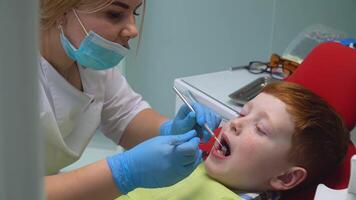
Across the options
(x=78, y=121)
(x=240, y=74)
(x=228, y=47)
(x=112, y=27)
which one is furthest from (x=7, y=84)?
(x=228, y=47)

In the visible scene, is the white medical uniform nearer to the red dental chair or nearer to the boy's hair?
the red dental chair

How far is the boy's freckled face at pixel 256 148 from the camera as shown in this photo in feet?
3.98

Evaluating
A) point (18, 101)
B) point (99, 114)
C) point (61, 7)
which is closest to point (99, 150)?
point (99, 114)

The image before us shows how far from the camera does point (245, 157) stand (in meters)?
1.23

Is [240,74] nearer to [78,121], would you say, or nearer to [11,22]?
[78,121]

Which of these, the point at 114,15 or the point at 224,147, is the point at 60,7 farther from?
the point at 224,147

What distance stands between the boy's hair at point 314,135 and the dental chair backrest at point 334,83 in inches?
1.4

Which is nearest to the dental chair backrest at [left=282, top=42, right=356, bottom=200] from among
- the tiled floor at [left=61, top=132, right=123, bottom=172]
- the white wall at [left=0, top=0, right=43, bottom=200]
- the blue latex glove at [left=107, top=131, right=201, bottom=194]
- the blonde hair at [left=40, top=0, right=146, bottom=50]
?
the blue latex glove at [left=107, top=131, right=201, bottom=194]

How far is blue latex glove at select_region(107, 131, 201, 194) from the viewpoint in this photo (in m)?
1.11

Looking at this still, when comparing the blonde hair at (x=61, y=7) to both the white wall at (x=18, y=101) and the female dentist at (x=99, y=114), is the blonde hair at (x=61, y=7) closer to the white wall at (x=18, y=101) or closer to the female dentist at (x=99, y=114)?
the female dentist at (x=99, y=114)

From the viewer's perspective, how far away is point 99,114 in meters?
1.53

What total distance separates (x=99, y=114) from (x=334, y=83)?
2.48ft

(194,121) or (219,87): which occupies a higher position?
(194,121)

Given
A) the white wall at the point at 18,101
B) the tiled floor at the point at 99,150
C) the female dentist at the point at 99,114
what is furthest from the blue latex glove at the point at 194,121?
the tiled floor at the point at 99,150
